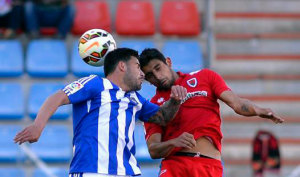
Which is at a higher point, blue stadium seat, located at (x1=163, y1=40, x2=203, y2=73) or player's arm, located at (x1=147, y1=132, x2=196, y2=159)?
player's arm, located at (x1=147, y1=132, x2=196, y2=159)

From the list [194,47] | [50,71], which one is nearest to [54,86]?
[50,71]

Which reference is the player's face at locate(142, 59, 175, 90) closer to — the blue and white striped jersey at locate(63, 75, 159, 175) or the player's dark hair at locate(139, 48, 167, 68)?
the player's dark hair at locate(139, 48, 167, 68)

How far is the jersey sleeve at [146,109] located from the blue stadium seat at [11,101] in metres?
5.29

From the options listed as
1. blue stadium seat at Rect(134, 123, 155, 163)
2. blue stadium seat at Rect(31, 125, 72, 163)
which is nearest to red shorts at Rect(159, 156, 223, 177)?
blue stadium seat at Rect(134, 123, 155, 163)

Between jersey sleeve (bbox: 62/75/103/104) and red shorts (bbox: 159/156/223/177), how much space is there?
95 cm

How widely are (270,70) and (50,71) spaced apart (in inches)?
137

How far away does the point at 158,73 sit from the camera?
222 inches

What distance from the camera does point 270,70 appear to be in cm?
1113

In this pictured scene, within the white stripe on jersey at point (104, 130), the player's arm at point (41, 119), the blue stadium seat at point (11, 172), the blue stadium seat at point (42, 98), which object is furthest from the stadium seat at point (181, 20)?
the player's arm at point (41, 119)

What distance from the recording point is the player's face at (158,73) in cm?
564

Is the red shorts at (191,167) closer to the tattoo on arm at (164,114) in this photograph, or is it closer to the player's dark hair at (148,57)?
the tattoo on arm at (164,114)

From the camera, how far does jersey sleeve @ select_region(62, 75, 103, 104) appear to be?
4969mm

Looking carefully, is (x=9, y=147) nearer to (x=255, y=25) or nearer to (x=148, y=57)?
(x=255, y=25)

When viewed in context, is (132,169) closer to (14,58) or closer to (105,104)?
(105,104)
